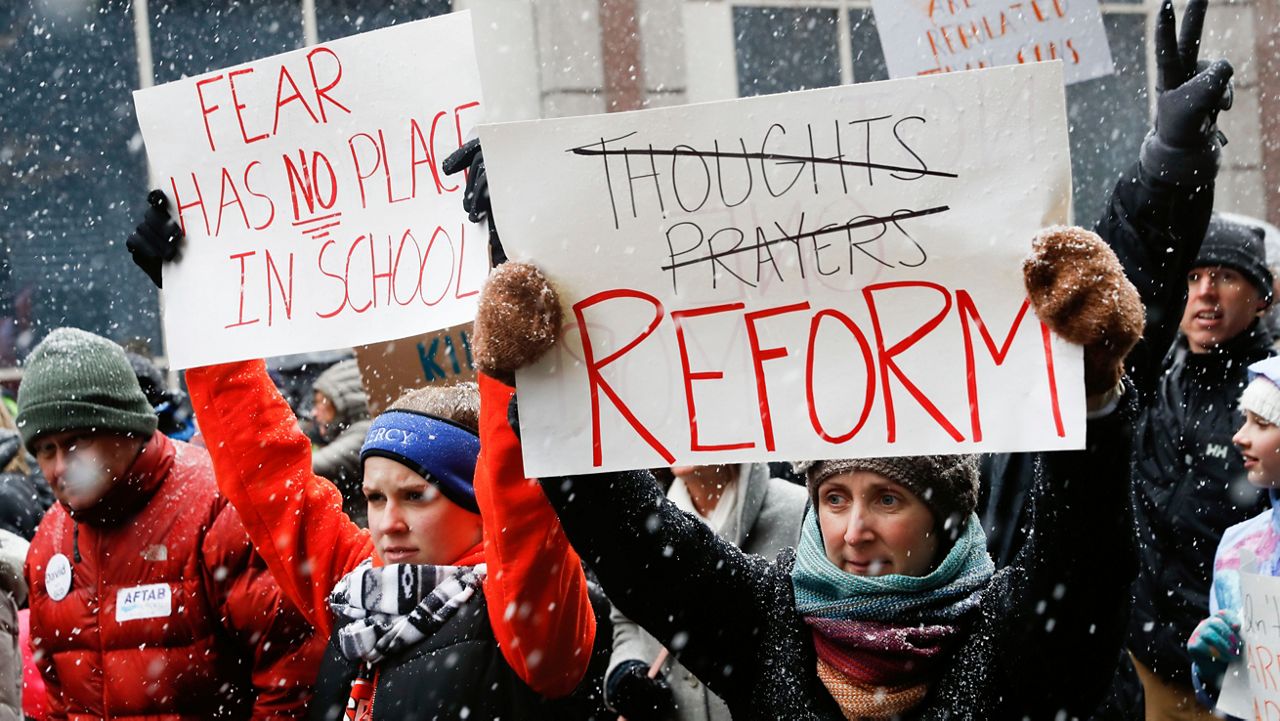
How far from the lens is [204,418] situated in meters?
3.04

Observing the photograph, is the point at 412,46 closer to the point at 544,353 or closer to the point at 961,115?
the point at 544,353

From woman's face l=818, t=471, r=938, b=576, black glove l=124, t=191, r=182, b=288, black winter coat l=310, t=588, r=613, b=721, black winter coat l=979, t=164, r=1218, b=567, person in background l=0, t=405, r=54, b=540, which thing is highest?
black glove l=124, t=191, r=182, b=288

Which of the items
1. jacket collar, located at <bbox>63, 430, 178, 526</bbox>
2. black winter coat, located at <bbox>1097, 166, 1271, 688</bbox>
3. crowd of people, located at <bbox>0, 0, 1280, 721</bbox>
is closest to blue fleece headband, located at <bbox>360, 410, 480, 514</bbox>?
crowd of people, located at <bbox>0, 0, 1280, 721</bbox>

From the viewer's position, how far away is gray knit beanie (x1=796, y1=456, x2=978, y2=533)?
2375mm

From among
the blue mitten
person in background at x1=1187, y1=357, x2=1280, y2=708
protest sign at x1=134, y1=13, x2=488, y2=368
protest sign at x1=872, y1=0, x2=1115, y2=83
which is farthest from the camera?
protest sign at x1=872, y1=0, x2=1115, y2=83

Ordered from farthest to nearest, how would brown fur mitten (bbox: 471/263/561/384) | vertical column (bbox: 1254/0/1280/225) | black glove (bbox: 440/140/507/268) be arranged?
vertical column (bbox: 1254/0/1280/225)
black glove (bbox: 440/140/507/268)
brown fur mitten (bbox: 471/263/561/384)

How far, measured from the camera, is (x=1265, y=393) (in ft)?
12.4

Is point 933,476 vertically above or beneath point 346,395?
above

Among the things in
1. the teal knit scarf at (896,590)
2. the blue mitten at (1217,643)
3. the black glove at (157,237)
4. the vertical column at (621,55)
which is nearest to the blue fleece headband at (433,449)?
the black glove at (157,237)

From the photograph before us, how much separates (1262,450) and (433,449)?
85.0 inches

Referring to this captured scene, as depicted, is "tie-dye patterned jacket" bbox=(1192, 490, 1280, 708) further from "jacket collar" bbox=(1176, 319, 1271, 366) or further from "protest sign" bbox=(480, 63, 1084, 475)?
"protest sign" bbox=(480, 63, 1084, 475)

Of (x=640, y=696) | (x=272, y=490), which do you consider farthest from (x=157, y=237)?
(x=640, y=696)

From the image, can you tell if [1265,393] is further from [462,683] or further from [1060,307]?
[462,683]

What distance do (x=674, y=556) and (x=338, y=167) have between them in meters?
1.01
